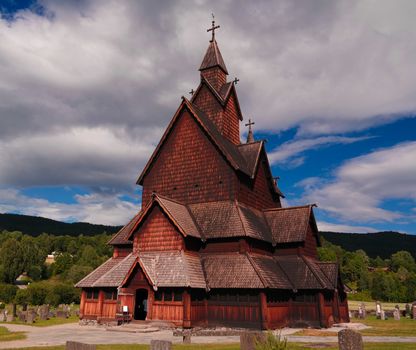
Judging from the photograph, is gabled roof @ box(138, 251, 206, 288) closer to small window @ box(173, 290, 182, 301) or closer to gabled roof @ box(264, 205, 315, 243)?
small window @ box(173, 290, 182, 301)

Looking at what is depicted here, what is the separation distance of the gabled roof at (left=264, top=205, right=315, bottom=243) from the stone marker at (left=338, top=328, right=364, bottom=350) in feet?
75.2

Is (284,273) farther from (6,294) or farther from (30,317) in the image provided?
(6,294)

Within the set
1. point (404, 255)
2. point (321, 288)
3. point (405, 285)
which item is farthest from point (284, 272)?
point (404, 255)

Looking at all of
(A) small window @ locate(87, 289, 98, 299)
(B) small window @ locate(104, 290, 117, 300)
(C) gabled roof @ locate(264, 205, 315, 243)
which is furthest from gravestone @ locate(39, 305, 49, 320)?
(C) gabled roof @ locate(264, 205, 315, 243)

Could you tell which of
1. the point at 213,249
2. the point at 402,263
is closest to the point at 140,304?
the point at 213,249

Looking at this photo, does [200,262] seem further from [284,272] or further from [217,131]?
[217,131]

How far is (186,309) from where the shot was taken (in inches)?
1007

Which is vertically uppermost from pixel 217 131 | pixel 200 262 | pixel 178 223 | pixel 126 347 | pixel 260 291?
pixel 217 131

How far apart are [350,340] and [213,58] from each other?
35.9m

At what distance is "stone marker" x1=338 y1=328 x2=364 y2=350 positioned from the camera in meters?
8.61

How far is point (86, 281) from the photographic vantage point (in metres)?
31.2

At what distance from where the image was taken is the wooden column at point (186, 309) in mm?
25344

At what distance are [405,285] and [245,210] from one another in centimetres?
9367

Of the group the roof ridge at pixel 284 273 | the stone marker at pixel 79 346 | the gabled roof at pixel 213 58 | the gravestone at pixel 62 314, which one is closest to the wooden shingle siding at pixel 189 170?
the roof ridge at pixel 284 273
